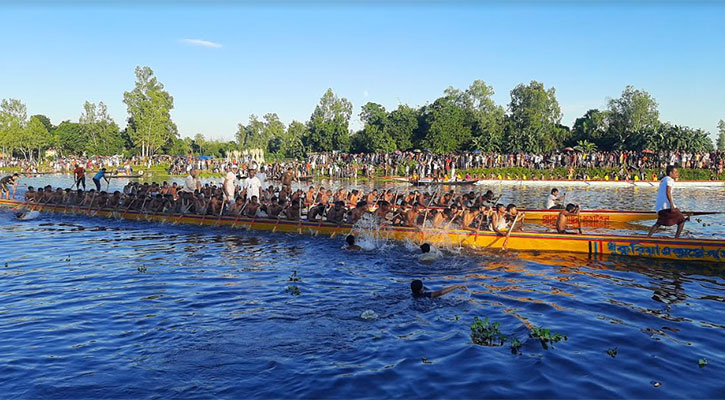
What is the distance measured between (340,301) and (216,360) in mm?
3516

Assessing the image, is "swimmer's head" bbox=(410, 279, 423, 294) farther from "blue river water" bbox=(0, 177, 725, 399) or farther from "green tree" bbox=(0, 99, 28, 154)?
"green tree" bbox=(0, 99, 28, 154)

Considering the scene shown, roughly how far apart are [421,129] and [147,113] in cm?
4441

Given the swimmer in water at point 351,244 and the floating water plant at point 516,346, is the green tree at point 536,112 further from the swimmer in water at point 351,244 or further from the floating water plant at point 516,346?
the floating water plant at point 516,346

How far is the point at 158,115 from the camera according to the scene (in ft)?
277

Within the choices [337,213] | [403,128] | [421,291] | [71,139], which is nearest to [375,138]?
[403,128]

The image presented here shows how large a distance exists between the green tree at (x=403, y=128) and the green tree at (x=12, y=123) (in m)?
59.4

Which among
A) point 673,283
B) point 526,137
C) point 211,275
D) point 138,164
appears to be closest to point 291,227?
point 211,275

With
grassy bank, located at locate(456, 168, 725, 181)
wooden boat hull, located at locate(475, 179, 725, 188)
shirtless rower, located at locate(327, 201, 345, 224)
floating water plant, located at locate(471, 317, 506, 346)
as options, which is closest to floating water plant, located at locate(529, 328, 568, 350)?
floating water plant, located at locate(471, 317, 506, 346)

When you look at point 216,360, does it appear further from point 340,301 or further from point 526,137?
point 526,137

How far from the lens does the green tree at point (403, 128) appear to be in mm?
69562

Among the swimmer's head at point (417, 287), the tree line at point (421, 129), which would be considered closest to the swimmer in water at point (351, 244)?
the swimmer's head at point (417, 287)

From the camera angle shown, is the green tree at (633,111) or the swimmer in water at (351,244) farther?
the green tree at (633,111)

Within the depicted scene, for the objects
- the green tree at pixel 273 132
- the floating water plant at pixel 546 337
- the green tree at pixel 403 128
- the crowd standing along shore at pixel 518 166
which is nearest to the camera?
the floating water plant at pixel 546 337

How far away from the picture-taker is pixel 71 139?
9431 cm
